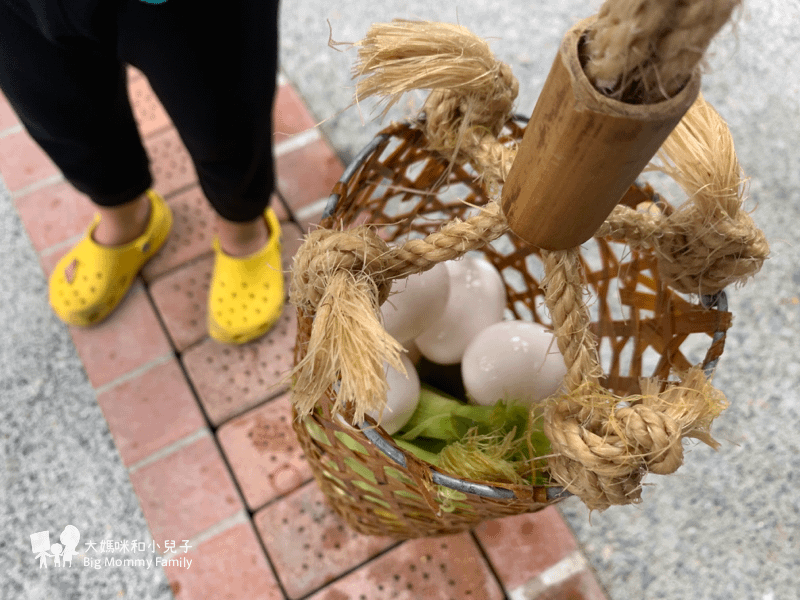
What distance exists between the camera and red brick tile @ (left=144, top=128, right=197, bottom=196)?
97 centimetres

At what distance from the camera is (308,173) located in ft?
3.18

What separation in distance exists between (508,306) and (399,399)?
0.92ft

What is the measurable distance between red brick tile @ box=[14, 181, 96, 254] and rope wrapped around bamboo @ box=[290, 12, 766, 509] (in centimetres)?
69

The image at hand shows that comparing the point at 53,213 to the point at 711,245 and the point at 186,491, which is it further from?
the point at 711,245

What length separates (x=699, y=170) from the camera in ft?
1.41

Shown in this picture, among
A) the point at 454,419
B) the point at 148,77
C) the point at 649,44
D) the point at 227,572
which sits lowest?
the point at 227,572

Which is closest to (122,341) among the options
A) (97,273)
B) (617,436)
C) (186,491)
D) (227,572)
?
(97,273)

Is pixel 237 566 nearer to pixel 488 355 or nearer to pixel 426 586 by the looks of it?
pixel 426 586

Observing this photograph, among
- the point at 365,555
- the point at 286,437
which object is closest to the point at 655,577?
the point at 365,555

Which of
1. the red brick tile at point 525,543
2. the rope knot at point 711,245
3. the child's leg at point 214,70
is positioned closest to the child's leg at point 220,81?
the child's leg at point 214,70

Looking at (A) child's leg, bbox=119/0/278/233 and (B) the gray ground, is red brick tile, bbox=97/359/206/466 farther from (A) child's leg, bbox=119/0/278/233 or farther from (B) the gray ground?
(A) child's leg, bbox=119/0/278/233

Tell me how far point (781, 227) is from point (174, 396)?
0.92 metres

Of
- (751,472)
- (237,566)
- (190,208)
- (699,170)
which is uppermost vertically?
(699,170)

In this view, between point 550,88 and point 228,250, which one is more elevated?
point 550,88
